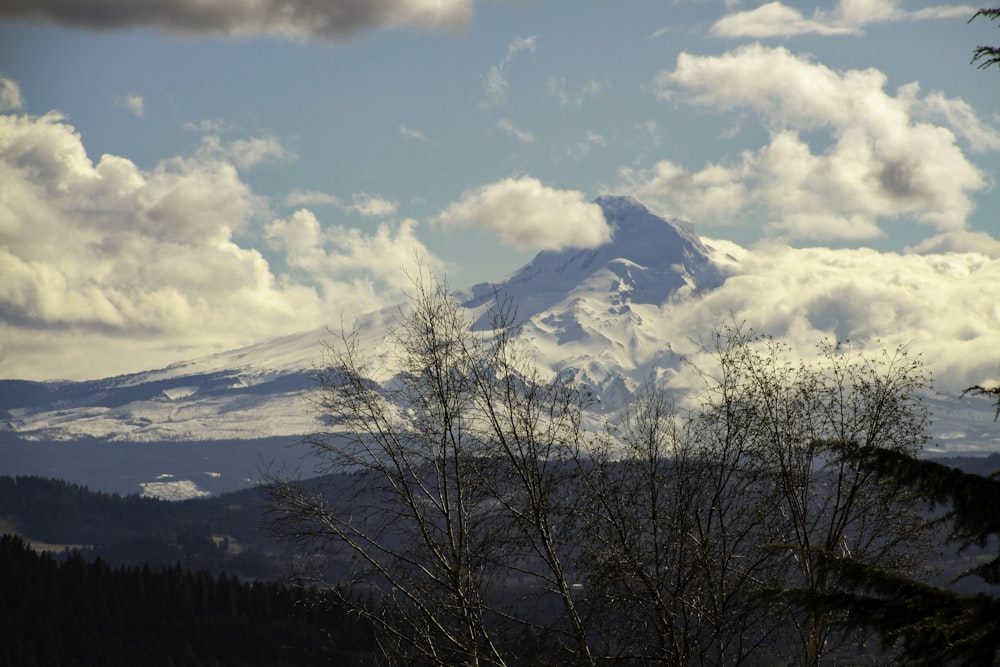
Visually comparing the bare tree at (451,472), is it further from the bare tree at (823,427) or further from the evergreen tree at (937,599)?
the evergreen tree at (937,599)

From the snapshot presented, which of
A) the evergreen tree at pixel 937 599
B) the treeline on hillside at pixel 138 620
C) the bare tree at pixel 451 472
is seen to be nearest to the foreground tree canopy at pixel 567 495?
the bare tree at pixel 451 472

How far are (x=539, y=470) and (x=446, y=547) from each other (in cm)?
206

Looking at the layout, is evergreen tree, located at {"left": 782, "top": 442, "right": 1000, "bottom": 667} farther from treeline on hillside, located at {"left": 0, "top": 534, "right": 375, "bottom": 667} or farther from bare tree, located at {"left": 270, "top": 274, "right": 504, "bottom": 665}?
treeline on hillside, located at {"left": 0, "top": 534, "right": 375, "bottom": 667}

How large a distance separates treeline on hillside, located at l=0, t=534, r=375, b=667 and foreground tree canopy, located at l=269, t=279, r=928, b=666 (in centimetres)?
14169

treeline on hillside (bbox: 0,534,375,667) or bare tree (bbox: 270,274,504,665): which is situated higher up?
bare tree (bbox: 270,274,504,665)

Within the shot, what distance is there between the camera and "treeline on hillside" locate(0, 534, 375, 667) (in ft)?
517

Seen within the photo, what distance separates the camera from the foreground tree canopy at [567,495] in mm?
15719

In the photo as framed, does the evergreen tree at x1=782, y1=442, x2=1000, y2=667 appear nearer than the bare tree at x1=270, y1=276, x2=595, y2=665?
Yes

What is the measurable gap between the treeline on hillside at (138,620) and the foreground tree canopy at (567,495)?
14169 cm

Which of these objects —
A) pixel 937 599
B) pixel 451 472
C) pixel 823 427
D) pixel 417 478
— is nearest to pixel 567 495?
pixel 451 472

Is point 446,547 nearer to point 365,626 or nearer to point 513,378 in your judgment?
point 513,378

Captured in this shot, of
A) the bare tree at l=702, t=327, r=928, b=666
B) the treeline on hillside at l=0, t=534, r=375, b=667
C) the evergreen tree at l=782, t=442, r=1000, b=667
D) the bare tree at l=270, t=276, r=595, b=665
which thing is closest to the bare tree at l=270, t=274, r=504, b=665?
the bare tree at l=270, t=276, r=595, b=665

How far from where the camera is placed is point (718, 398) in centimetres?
1833

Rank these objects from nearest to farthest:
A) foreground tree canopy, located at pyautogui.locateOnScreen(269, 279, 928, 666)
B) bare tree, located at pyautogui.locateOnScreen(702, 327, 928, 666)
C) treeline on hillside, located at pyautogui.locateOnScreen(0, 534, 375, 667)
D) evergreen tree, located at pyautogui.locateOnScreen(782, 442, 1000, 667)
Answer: evergreen tree, located at pyautogui.locateOnScreen(782, 442, 1000, 667) → foreground tree canopy, located at pyautogui.locateOnScreen(269, 279, 928, 666) → bare tree, located at pyautogui.locateOnScreen(702, 327, 928, 666) → treeline on hillside, located at pyautogui.locateOnScreen(0, 534, 375, 667)
